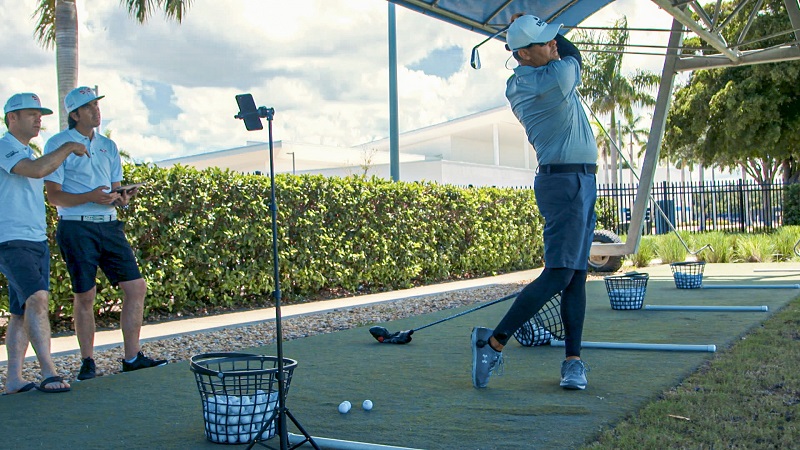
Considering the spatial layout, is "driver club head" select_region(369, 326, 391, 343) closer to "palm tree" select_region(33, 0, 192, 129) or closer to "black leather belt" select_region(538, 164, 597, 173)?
"black leather belt" select_region(538, 164, 597, 173)

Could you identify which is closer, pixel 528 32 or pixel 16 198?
pixel 528 32

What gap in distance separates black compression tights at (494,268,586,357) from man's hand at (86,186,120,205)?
2630 millimetres

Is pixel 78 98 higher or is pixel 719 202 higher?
pixel 78 98

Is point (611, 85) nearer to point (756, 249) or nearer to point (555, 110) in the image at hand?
point (756, 249)

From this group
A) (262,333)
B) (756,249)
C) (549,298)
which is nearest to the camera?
(549,298)

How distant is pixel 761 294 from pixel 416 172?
1244 inches

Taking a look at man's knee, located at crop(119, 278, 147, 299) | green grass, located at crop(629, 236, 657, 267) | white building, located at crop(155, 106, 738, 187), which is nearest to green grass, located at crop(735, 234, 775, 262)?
green grass, located at crop(629, 236, 657, 267)

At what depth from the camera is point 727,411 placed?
3.51 metres

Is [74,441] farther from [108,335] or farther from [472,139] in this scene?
[472,139]

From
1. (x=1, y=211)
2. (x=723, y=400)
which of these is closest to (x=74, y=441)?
(x=1, y=211)

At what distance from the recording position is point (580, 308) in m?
4.40

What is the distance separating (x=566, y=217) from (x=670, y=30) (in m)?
6.57

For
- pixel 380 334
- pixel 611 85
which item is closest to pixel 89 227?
Result: pixel 380 334

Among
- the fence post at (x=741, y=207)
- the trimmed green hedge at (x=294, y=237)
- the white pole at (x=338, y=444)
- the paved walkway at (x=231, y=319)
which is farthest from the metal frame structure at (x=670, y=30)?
the fence post at (x=741, y=207)
